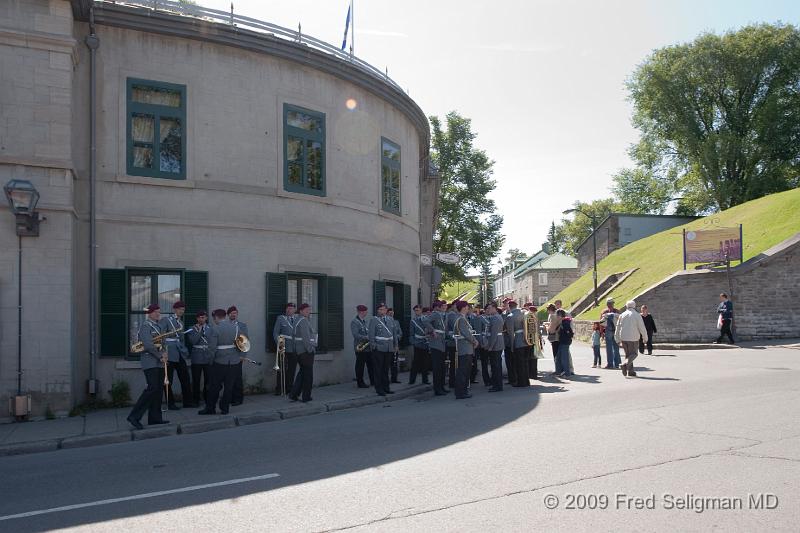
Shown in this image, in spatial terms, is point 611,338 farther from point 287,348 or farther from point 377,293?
point 287,348

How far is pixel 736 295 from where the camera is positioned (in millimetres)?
26297

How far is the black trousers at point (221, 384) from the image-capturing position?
11477 mm

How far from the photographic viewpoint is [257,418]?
1136cm

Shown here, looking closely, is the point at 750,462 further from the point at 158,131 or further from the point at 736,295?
the point at 736,295

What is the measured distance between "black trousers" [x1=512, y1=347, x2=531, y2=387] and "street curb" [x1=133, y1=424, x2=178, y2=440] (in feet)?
24.8

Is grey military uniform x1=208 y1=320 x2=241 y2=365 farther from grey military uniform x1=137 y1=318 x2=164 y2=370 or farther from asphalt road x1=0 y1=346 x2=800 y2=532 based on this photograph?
asphalt road x1=0 y1=346 x2=800 y2=532

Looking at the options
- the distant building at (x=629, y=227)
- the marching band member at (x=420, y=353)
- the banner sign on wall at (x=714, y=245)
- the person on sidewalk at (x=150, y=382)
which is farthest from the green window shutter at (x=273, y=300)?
the distant building at (x=629, y=227)

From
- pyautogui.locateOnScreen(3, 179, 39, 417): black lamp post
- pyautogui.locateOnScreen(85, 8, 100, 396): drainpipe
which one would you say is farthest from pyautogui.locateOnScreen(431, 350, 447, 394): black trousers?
pyautogui.locateOnScreen(3, 179, 39, 417): black lamp post

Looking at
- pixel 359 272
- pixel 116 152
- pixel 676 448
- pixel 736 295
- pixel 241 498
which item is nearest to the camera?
pixel 241 498

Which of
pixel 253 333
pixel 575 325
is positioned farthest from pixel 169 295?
pixel 575 325

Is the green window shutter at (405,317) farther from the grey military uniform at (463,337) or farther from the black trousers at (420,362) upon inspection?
the grey military uniform at (463,337)

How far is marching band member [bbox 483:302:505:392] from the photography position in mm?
14391

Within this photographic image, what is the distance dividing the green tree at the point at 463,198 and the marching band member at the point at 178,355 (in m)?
34.0

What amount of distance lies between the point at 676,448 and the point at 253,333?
9.19 metres
